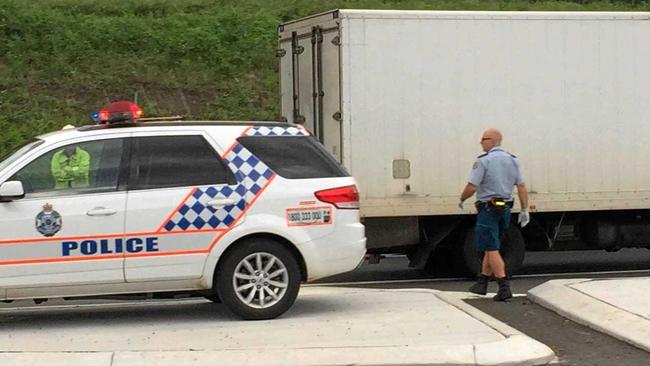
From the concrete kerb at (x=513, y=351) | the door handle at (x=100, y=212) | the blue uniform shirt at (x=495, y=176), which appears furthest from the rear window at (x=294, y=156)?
the concrete kerb at (x=513, y=351)

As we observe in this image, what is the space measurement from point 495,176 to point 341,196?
1.72 metres

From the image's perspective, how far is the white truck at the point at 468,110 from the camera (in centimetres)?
1145

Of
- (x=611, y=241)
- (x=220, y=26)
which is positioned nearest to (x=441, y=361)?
(x=611, y=241)

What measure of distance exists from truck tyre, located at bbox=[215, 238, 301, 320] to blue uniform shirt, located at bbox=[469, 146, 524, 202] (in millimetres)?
2161

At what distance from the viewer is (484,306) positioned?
9.57 metres

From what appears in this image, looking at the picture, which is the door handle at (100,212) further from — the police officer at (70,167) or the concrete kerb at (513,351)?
the concrete kerb at (513,351)

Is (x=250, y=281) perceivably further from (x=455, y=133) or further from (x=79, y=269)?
(x=455, y=133)

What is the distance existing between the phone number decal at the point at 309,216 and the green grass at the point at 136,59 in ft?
36.4

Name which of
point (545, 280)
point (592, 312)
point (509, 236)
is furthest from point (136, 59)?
point (592, 312)

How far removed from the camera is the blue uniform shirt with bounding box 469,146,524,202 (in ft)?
31.5

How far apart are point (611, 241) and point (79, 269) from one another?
23.3 ft

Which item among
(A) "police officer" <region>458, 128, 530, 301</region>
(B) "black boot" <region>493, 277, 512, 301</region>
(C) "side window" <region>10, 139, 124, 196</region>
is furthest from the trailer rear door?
(C) "side window" <region>10, 139, 124, 196</region>

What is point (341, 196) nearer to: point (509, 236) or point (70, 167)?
point (70, 167)

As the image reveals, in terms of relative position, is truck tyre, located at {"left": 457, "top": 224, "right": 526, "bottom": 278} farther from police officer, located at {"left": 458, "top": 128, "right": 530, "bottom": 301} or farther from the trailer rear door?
police officer, located at {"left": 458, "top": 128, "right": 530, "bottom": 301}
